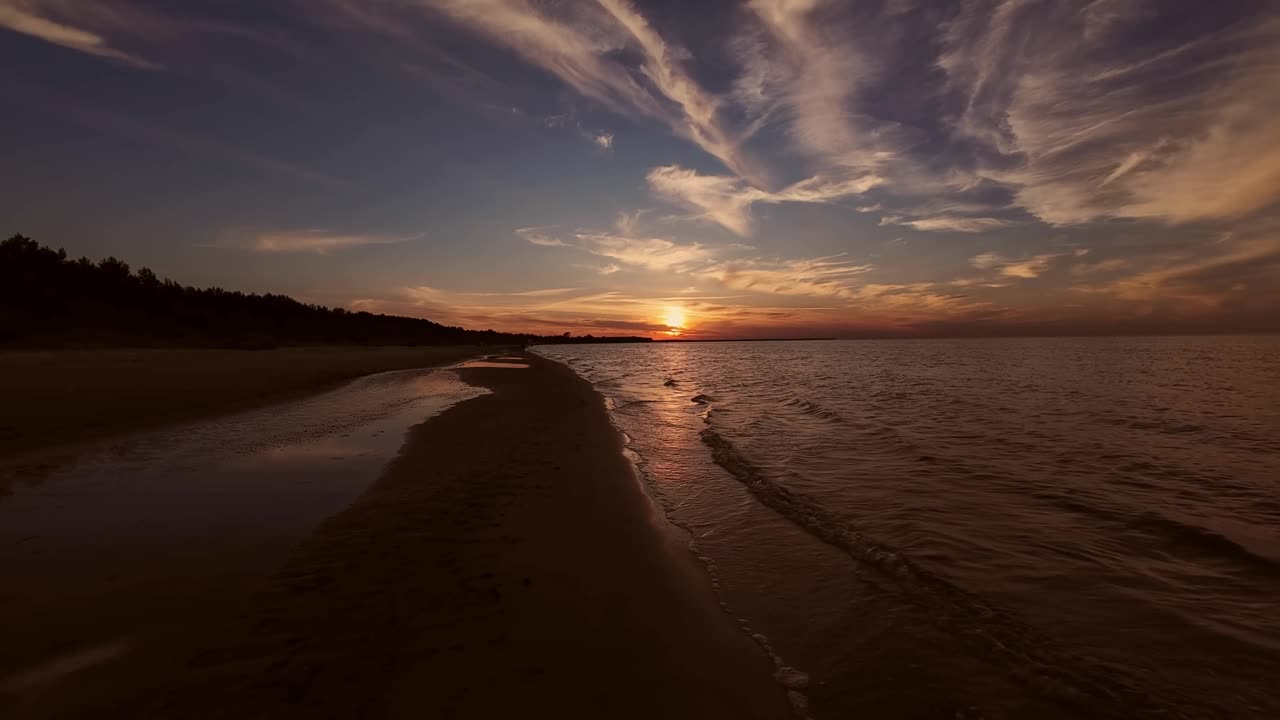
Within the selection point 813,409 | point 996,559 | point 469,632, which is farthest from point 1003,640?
point 813,409

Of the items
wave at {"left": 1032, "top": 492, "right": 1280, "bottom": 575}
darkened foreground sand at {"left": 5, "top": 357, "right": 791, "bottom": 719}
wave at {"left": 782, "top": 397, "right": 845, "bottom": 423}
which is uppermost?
darkened foreground sand at {"left": 5, "top": 357, "right": 791, "bottom": 719}

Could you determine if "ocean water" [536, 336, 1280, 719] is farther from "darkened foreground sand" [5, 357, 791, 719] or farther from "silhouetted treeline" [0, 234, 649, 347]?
"silhouetted treeline" [0, 234, 649, 347]

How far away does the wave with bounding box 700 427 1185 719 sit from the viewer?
4.17 m

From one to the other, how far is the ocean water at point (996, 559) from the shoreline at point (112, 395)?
40.5 ft

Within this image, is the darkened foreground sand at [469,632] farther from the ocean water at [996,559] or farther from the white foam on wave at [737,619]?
the ocean water at [996,559]

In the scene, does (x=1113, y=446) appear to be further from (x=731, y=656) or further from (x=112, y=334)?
(x=112, y=334)

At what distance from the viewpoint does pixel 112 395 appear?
1688cm

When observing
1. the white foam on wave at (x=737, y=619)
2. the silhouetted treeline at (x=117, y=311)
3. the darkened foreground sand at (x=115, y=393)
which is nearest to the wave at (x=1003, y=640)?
the white foam on wave at (x=737, y=619)

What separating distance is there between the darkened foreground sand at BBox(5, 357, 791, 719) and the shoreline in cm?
748

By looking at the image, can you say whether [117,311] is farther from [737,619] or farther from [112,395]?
[737,619]

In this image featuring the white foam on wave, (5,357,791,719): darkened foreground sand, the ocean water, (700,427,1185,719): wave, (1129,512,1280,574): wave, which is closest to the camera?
(5,357,791,719): darkened foreground sand

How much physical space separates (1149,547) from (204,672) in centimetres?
1145

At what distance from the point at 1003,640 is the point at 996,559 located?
2.30m

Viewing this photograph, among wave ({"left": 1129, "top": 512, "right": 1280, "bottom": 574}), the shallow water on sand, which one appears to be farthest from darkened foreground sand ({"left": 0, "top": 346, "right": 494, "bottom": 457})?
→ wave ({"left": 1129, "top": 512, "right": 1280, "bottom": 574})
